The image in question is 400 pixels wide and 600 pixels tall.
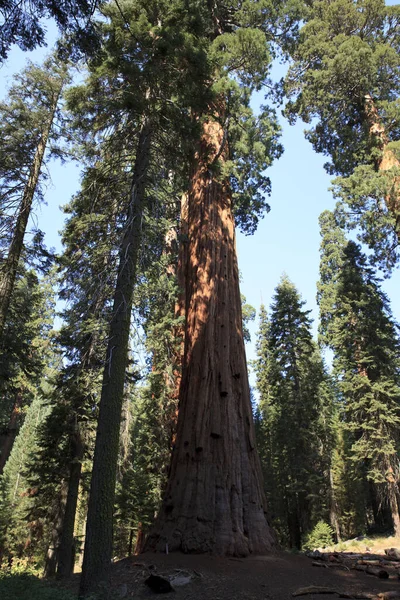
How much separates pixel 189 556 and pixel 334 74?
15.3 m

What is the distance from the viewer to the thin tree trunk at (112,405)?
15.8ft

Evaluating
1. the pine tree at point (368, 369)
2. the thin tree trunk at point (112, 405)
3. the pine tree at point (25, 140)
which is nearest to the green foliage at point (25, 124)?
the pine tree at point (25, 140)

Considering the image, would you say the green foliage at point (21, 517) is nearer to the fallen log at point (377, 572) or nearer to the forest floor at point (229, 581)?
the forest floor at point (229, 581)

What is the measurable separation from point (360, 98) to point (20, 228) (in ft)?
42.4

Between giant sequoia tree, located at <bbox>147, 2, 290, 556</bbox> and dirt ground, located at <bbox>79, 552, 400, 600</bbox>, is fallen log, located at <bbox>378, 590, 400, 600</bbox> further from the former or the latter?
giant sequoia tree, located at <bbox>147, 2, 290, 556</bbox>

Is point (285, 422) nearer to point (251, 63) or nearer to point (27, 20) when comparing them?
point (251, 63)

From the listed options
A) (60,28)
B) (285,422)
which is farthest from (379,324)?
(60,28)

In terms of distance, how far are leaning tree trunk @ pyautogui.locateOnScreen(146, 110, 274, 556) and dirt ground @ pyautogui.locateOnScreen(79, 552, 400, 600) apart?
0.28 metres

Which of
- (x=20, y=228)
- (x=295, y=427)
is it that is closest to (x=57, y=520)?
(x=20, y=228)

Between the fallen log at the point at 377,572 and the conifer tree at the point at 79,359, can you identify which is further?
the conifer tree at the point at 79,359

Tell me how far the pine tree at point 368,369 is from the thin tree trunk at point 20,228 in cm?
1421

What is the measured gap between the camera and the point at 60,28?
5.79 m

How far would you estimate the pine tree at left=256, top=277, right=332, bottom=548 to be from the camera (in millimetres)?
19891

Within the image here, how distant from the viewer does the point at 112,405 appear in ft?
18.5
